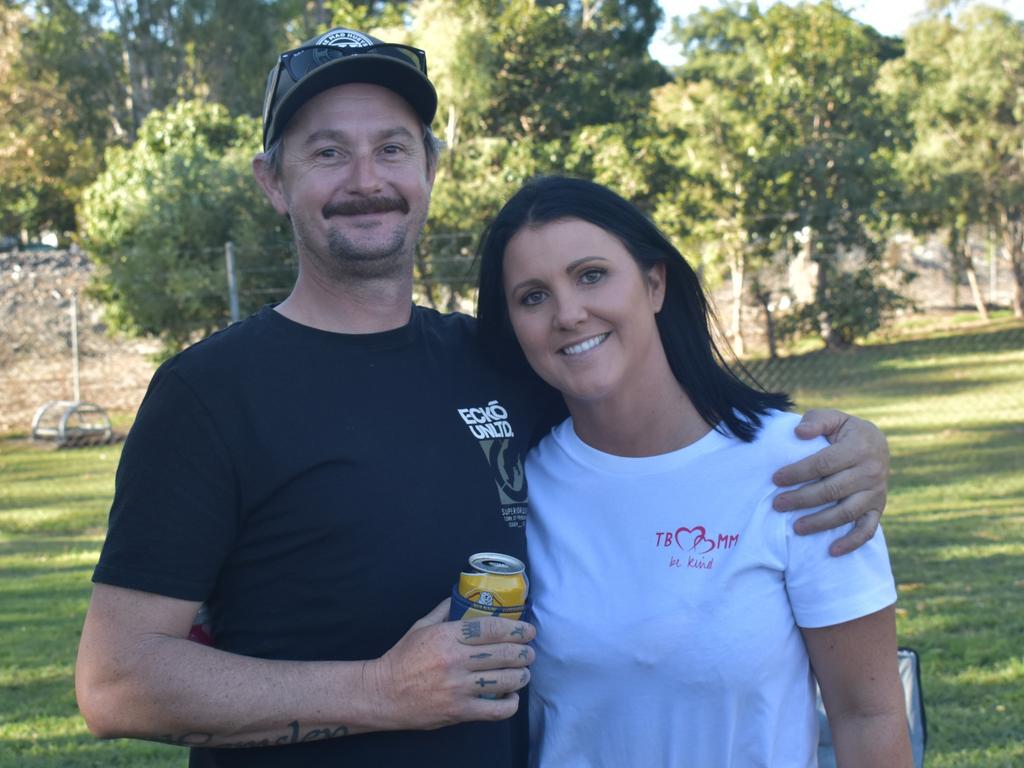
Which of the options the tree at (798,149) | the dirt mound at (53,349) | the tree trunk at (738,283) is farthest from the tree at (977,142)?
the dirt mound at (53,349)

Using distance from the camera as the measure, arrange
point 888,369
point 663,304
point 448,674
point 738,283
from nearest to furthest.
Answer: point 448,674
point 663,304
point 738,283
point 888,369

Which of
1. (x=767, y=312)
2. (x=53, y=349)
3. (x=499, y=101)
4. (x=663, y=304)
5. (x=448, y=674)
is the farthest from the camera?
(x=53, y=349)

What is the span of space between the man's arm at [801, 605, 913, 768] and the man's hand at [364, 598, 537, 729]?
0.63m

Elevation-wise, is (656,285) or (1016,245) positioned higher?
(1016,245)

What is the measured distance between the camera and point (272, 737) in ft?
6.83

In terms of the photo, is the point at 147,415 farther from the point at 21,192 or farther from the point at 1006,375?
the point at 21,192

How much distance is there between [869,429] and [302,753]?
136cm

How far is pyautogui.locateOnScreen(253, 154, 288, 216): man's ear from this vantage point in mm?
2634

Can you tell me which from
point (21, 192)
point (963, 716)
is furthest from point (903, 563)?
point (21, 192)

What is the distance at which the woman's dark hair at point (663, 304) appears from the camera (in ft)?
8.17

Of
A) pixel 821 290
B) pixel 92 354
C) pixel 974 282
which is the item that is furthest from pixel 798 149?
pixel 92 354

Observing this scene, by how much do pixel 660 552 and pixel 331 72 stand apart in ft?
4.09

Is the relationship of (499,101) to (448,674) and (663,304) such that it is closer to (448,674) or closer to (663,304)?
(663,304)

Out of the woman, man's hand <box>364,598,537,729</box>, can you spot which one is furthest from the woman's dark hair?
man's hand <box>364,598,537,729</box>
